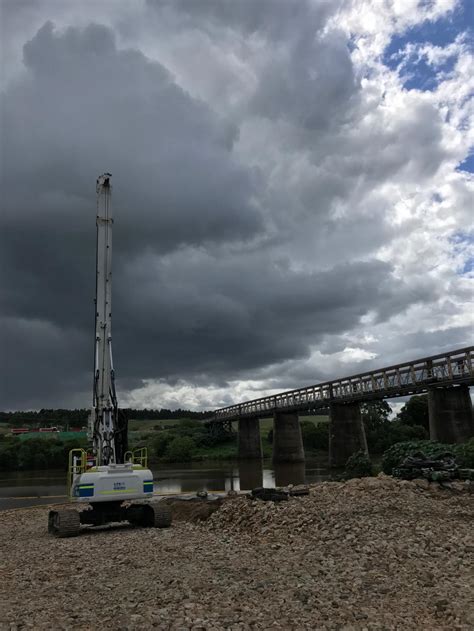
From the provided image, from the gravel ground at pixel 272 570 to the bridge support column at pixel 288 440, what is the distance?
157 feet

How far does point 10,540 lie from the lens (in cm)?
1533

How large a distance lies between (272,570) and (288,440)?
54.7 m

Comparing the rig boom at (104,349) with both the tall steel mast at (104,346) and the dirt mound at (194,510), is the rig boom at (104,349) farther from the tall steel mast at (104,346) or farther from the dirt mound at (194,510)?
the dirt mound at (194,510)

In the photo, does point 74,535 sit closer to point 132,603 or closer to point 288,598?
point 132,603

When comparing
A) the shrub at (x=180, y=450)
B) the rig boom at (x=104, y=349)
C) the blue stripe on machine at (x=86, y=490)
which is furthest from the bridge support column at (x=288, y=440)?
the blue stripe on machine at (x=86, y=490)

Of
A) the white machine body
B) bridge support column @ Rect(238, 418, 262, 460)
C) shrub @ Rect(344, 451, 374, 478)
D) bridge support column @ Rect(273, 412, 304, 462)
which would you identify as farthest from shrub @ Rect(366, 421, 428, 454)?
the white machine body

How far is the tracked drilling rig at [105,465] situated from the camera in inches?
580

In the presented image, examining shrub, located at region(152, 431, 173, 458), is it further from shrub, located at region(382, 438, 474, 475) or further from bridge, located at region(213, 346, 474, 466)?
shrub, located at region(382, 438, 474, 475)

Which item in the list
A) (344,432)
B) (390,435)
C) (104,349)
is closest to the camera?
(104,349)

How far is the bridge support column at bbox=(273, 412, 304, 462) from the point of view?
61.8 m

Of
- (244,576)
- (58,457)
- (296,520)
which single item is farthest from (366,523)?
(58,457)

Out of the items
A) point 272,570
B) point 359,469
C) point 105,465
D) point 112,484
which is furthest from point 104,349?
point 359,469

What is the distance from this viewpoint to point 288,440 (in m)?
62.4

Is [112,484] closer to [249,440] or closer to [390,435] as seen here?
[390,435]
